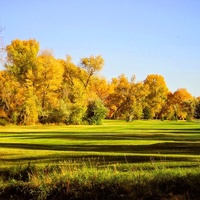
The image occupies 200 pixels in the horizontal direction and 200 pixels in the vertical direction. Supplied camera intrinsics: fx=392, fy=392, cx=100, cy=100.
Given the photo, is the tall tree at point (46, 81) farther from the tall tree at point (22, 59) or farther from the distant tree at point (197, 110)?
the distant tree at point (197, 110)

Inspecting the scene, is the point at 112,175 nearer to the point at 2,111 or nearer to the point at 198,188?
the point at 198,188

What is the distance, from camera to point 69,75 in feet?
273

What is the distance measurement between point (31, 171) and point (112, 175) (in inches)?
126

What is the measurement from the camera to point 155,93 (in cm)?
11431

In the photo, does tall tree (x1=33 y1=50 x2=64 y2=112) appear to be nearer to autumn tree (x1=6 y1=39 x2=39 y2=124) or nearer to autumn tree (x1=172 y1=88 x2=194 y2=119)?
autumn tree (x1=6 y1=39 x2=39 y2=124)

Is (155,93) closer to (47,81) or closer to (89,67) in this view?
(89,67)

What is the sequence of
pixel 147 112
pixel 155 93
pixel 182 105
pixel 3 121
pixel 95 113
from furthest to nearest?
pixel 182 105 < pixel 155 93 < pixel 147 112 < pixel 95 113 < pixel 3 121

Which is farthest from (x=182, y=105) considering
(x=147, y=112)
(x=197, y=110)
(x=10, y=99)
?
(x=10, y=99)

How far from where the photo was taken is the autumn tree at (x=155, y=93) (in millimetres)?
112062

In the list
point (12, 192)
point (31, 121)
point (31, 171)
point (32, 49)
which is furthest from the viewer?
point (32, 49)

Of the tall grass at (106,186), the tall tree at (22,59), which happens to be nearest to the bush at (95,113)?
the tall tree at (22,59)

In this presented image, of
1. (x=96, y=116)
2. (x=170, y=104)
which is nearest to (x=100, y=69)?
(x=96, y=116)

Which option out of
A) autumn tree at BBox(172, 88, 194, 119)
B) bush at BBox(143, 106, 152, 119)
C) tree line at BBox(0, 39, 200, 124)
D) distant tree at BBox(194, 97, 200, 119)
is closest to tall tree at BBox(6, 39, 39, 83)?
tree line at BBox(0, 39, 200, 124)

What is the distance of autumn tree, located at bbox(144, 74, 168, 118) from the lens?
368 ft
